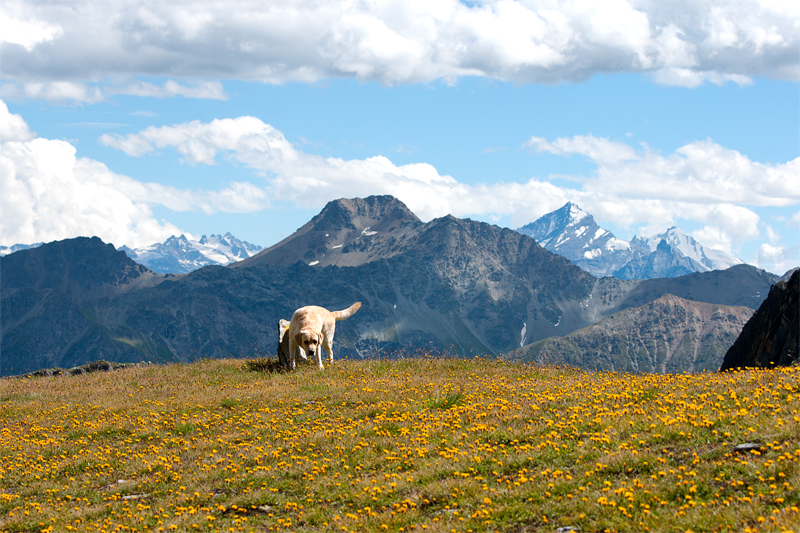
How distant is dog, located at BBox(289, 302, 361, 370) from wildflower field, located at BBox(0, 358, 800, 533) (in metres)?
3.87

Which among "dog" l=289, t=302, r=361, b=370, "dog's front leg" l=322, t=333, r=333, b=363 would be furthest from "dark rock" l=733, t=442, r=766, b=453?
"dog's front leg" l=322, t=333, r=333, b=363

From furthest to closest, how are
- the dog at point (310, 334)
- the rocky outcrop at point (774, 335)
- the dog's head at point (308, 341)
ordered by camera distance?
the dog at point (310, 334) < the dog's head at point (308, 341) < the rocky outcrop at point (774, 335)

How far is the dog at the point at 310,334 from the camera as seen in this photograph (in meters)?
23.4

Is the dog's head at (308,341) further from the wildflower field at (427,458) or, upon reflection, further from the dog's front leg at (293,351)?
the wildflower field at (427,458)

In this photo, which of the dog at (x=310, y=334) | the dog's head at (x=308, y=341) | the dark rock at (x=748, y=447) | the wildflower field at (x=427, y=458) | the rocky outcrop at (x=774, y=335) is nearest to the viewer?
the wildflower field at (x=427, y=458)

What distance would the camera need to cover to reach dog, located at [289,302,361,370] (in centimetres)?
2339

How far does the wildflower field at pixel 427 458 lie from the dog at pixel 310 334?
12.7 ft

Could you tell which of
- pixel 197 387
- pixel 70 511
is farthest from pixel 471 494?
pixel 197 387

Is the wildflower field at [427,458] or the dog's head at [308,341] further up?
the dog's head at [308,341]

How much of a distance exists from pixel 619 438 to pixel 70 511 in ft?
33.8

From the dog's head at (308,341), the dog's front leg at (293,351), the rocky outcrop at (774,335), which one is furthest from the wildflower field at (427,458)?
the rocky outcrop at (774,335)

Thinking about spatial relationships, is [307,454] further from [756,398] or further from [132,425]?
[756,398]

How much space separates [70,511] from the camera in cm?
1143

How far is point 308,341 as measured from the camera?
2328cm
